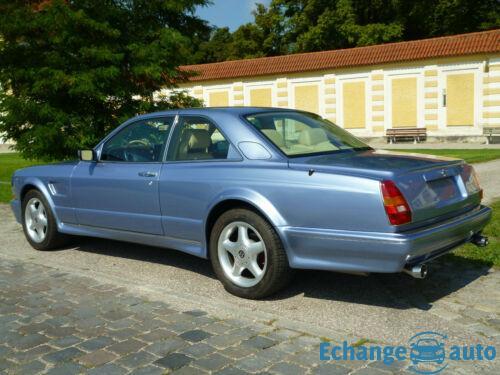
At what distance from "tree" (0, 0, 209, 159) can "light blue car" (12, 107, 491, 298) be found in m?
5.02

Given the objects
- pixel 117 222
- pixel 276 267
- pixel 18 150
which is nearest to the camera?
pixel 276 267

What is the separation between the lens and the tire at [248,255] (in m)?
4.74

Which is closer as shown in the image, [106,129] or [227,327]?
[227,327]

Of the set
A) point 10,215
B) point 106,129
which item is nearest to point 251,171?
point 10,215

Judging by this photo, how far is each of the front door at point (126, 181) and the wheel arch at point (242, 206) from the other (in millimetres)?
610

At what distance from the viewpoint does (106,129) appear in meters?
12.2

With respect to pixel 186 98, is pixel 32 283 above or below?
below

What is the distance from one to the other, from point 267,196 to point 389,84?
27613 mm

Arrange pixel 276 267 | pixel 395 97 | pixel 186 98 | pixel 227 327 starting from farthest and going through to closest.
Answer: pixel 395 97 < pixel 186 98 < pixel 276 267 < pixel 227 327

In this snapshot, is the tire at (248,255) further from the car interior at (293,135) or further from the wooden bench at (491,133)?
the wooden bench at (491,133)

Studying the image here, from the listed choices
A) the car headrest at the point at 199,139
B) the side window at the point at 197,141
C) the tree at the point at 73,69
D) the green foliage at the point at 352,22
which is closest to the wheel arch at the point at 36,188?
the side window at the point at 197,141

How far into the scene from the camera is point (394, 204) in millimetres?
4203

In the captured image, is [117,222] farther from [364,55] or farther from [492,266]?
[364,55]

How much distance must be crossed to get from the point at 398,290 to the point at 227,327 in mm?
1596
